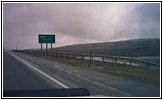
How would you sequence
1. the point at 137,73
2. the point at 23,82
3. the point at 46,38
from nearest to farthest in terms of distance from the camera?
the point at 23,82 < the point at 137,73 < the point at 46,38

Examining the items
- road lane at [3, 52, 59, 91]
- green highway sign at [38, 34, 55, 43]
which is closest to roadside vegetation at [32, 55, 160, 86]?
road lane at [3, 52, 59, 91]

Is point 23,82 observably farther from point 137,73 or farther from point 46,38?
point 46,38

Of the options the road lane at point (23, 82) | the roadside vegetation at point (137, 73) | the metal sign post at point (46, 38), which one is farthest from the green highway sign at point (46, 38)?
the road lane at point (23, 82)

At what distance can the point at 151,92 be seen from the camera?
11.7m

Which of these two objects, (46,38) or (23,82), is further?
(46,38)

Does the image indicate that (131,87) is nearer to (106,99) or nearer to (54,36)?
(106,99)

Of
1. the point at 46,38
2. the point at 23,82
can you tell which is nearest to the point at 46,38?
the point at 46,38

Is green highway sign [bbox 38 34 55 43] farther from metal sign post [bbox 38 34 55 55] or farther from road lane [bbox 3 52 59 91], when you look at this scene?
road lane [bbox 3 52 59 91]

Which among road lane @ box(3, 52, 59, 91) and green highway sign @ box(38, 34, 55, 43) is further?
green highway sign @ box(38, 34, 55, 43)

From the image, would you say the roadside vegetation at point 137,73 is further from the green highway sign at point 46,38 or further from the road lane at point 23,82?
the green highway sign at point 46,38

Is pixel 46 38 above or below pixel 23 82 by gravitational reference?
above

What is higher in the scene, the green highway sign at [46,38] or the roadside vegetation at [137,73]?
the green highway sign at [46,38]

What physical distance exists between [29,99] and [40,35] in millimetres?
55689

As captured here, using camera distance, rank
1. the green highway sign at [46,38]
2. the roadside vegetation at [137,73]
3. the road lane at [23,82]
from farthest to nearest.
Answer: the green highway sign at [46,38] → the roadside vegetation at [137,73] → the road lane at [23,82]
